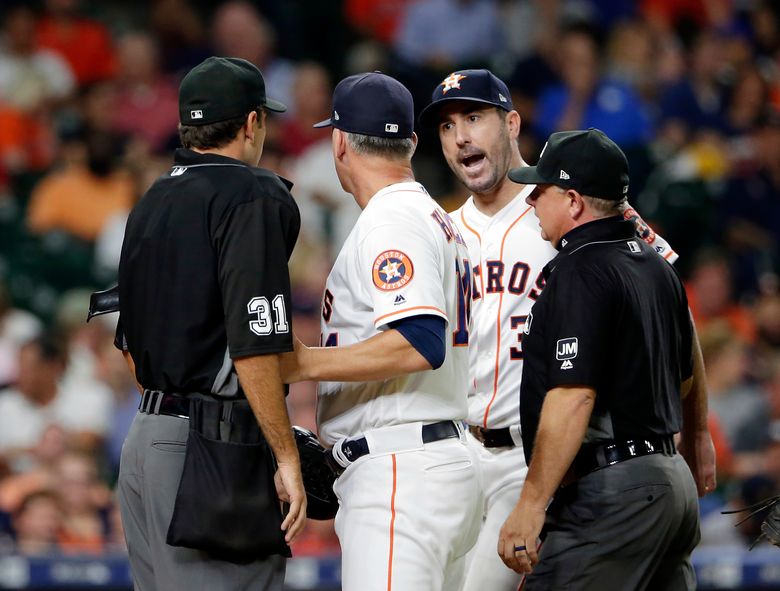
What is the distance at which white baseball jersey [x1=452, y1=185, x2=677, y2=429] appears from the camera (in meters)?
4.32

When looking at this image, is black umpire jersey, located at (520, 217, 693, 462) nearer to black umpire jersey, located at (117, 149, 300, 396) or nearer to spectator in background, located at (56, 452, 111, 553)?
black umpire jersey, located at (117, 149, 300, 396)

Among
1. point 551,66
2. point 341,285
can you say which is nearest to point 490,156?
point 341,285

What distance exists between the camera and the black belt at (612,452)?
360 centimetres

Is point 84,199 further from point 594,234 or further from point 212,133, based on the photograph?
point 594,234

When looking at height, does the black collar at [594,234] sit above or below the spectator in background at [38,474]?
above

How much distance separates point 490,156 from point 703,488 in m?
1.44

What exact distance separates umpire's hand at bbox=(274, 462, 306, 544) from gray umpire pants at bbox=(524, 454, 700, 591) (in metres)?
0.79

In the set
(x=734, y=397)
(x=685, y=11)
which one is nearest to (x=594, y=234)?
(x=734, y=397)

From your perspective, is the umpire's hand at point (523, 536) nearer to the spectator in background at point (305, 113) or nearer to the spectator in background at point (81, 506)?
the spectator in background at point (81, 506)

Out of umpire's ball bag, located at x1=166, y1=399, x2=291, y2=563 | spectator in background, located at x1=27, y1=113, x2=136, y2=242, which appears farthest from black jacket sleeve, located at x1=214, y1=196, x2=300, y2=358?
spectator in background, located at x1=27, y1=113, x2=136, y2=242

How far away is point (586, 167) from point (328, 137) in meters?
5.83

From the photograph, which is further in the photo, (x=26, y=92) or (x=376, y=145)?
(x=26, y=92)

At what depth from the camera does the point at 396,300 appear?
11.1 ft

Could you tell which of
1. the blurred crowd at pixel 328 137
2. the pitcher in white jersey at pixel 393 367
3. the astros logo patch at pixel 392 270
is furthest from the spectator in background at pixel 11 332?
the astros logo patch at pixel 392 270
